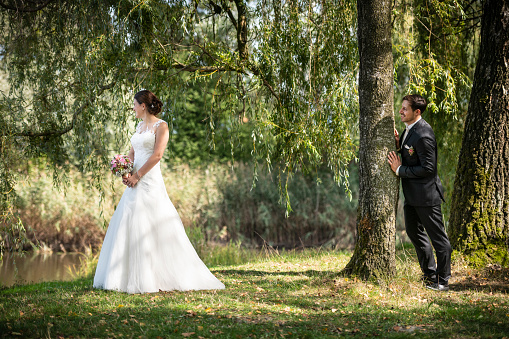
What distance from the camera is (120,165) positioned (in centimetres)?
536

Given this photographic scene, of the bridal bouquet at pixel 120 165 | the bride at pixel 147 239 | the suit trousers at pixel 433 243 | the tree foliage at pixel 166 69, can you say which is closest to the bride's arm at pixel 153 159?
the bride at pixel 147 239

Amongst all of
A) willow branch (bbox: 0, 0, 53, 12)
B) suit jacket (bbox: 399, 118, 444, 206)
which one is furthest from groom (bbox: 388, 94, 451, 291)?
willow branch (bbox: 0, 0, 53, 12)

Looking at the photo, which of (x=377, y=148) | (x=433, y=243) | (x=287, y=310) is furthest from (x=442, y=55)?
(x=287, y=310)

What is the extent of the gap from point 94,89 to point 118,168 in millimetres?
1388

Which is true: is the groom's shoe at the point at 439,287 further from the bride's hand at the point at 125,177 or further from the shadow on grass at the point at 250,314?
the bride's hand at the point at 125,177

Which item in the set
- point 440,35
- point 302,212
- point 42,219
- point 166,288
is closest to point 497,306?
point 166,288

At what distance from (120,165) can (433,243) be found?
351 cm

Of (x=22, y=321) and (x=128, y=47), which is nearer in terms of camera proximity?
(x=22, y=321)

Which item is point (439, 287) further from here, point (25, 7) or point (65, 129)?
point (25, 7)

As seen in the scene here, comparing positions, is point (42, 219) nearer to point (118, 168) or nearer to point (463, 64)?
point (118, 168)

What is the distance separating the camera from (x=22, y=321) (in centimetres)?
370

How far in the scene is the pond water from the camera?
951 centimetres

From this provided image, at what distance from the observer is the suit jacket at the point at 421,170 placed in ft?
16.3

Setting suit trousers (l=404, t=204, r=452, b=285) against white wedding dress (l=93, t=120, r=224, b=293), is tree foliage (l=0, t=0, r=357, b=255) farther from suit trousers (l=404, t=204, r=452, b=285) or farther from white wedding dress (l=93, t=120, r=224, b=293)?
suit trousers (l=404, t=204, r=452, b=285)
